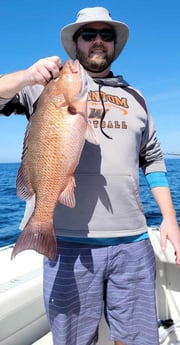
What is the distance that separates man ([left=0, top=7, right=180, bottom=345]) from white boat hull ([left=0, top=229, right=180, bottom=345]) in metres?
0.56

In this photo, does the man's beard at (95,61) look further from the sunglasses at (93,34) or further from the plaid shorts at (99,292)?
the plaid shorts at (99,292)

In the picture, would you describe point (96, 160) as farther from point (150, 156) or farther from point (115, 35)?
point (115, 35)

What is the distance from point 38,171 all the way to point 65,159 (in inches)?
6.4

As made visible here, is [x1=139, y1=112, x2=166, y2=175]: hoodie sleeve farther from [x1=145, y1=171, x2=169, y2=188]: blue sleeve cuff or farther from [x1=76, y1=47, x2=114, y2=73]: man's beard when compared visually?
[x1=76, y1=47, x2=114, y2=73]: man's beard

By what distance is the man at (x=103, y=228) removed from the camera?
2.23 meters

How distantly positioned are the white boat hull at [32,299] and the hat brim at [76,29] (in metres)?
1.83

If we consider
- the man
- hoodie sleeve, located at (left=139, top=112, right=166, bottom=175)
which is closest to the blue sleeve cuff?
hoodie sleeve, located at (left=139, top=112, right=166, bottom=175)

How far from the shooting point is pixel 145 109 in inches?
102

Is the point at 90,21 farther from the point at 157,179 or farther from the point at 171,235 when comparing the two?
the point at 171,235

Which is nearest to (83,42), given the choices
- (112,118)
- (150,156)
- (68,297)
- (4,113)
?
(112,118)

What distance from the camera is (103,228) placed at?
224 cm

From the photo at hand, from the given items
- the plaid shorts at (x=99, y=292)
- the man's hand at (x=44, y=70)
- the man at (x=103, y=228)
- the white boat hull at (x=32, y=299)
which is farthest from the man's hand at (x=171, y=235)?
the man's hand at (x=44, y=70)

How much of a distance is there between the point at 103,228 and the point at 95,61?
1.14 metres

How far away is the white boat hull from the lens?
275 centimetres
